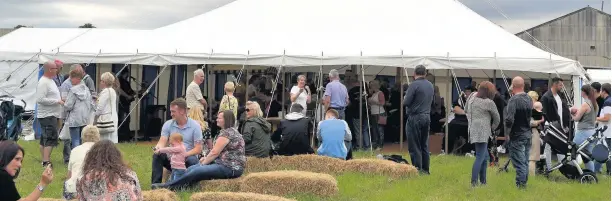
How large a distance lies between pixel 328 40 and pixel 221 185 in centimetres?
721

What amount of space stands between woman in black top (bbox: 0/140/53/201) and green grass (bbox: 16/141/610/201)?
9.41 feet

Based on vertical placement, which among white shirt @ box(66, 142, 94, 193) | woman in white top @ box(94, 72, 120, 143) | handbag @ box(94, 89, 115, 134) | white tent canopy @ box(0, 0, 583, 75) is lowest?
white shirt @ box(66, 142, 94, 193)

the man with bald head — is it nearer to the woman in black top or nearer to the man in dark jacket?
the man in dark jacket

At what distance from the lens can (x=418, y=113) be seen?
11531 mm

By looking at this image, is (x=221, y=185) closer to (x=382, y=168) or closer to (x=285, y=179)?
(x=285, y=179)

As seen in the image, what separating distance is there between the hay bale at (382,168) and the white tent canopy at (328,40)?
3.94 metres

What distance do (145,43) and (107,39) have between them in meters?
1.33

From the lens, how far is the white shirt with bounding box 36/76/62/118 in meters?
11.9

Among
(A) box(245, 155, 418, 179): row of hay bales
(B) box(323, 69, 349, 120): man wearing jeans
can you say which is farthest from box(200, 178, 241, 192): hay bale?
(B) box(323, 69, 349, 120): man wearing jeans

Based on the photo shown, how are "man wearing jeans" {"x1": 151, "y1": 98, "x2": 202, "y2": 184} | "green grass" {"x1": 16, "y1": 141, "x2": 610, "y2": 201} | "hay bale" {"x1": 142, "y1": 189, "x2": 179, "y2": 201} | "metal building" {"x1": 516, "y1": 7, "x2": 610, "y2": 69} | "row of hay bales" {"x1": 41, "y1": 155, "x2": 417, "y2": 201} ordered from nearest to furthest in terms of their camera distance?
"hay bale" {"x1": 142, "y1": 189, "x2": 179, "y2": 201} < "row of hay bales" {"x1": 41, "y1": 155, "x2": 417, "y2": 201} < "man wearing jeans" {"x1": 151, "y1": 98, "x2": 202, "y2": 184} < "green grass" {"x1": 16, "y1": 141, "x2": 610, "y2": 201} < "metal building" {"x1": 516, "y1": 7, "x2": 610, "y2": 69}

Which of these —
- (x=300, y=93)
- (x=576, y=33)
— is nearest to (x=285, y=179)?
(x=300, y=93)

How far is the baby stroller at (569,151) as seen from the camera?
37.7 ft

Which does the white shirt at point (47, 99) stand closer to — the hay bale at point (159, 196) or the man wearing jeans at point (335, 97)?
the hay bale at point (159, 196)

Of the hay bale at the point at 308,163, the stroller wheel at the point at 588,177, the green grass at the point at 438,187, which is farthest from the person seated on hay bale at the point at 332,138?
the stroller wheel at the point at 588,177
